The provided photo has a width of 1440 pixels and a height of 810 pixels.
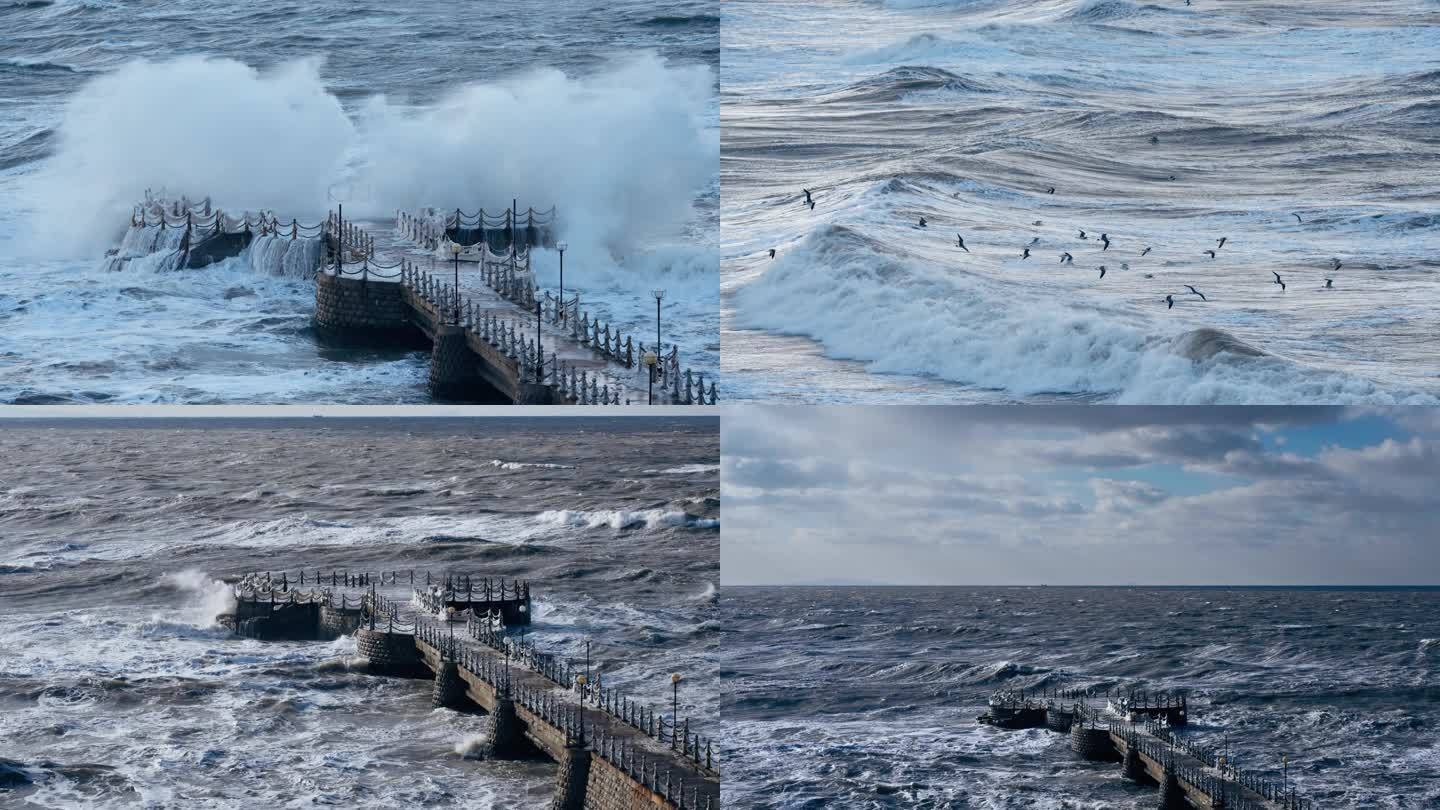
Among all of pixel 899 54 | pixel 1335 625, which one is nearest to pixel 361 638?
pixel 899 54

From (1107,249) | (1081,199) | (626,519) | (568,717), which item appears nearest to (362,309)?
(568,717)

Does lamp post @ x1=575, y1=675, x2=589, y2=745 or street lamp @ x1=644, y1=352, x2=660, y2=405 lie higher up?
street lamp @ x1=644, y1=352, x2=660, y2=405

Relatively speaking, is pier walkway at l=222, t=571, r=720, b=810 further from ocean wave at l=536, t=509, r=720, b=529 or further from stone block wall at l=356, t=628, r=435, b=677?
ocean wave at l=536, t=509, r=720, b=529

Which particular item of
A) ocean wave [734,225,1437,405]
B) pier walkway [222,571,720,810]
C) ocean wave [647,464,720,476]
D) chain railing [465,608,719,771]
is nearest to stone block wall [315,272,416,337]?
pier walkway [222,571,720,810]

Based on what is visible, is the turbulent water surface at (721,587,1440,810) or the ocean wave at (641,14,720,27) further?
the ocean wave at (641,14,720,27)

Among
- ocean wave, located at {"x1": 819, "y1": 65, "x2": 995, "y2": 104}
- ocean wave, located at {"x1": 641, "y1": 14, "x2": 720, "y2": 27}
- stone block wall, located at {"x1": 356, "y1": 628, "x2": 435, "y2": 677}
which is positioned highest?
ocean wave, located at {"x1": 641, "y1": 14, "x2": 720, "y2": 27}
